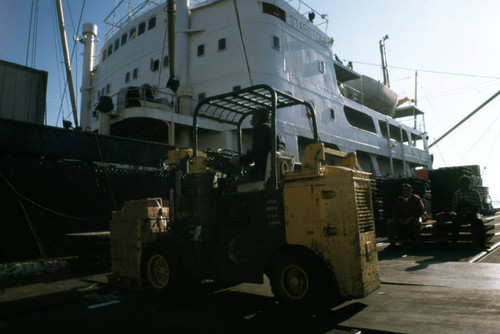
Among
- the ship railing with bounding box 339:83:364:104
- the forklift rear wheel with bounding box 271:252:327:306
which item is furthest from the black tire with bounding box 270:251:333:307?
the ship railing with bounding box 339:83:364:104

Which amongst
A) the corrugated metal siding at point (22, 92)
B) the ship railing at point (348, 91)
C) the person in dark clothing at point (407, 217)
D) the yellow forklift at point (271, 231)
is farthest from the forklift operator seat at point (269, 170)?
the ship railing at point (348, 91)

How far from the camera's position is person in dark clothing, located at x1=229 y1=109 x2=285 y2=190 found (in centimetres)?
395

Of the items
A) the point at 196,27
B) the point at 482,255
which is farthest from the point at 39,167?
the point at 196,27

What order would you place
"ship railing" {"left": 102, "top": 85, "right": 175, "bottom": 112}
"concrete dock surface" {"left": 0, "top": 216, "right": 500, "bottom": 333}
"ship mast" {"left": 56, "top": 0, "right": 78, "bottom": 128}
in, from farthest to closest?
1. "ship mast" {"left": 56, "top": 0, "right": 78, "bottom": 128}
2. "ship railing" {"left": 102, "top": 85, "right": 175, "bottom": 112}
3. "concrete dock surface" {"left": 0, "top": 216, "right": 500, "bottom": 333}

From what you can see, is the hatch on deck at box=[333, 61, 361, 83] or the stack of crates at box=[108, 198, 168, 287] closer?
the stack of crates at box=[108, 198, 168, 287]

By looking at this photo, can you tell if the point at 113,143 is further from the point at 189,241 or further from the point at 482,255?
the point at 482,255

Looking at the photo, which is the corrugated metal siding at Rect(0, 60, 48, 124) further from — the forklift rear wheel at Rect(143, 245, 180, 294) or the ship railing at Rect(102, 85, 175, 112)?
the forklift rear wheel at Rect(143, 245, 180, 294)

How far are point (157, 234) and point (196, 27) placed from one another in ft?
50.8

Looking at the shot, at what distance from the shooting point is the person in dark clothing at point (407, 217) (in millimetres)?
7750

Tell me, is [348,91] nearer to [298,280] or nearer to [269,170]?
[269,170]

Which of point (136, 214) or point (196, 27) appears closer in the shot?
point (136, 214)

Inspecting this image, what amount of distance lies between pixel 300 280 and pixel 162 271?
6.50 ft

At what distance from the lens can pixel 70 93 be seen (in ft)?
54.5

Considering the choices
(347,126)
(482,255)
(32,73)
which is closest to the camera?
(482,255)
